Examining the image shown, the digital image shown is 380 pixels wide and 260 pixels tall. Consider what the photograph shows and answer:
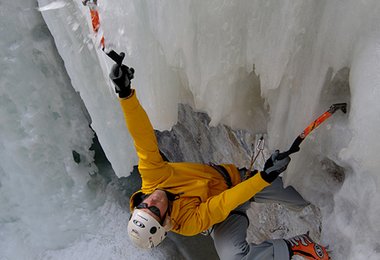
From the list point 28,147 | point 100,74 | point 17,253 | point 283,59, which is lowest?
point 17,253

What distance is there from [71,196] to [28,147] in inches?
23.2

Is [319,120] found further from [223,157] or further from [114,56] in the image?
[223,157]

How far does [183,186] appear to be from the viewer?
6.53ft

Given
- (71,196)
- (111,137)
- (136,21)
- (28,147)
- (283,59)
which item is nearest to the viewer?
(283,59)

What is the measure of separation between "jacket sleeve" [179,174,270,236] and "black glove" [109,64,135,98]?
584 millimetres

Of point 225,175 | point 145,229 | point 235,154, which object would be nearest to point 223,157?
point 235,154

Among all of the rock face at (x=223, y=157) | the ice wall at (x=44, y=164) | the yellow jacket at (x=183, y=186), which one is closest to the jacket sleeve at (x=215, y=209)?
the yellow jacket at (x=183, y=186)

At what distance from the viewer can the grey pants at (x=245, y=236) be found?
183 cm

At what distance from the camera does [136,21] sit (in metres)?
1.91

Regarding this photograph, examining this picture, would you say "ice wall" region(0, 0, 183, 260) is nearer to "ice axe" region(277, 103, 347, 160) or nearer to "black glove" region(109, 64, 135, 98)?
"black glove" region(109, 64, 135, 98)

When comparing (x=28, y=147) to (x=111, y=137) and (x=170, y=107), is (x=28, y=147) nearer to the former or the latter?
(x=111, y=137)

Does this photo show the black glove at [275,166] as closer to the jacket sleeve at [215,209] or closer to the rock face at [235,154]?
the jacket sleeve at [215,209]

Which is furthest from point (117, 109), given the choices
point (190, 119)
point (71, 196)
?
point (71, 196)

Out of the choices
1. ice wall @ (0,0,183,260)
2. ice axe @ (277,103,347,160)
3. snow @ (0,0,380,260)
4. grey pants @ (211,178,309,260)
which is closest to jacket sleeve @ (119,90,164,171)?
snow @ (0,0,380,260)
